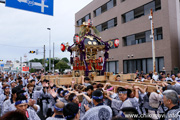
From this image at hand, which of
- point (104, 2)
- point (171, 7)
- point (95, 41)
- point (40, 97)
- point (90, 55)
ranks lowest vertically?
point (40, 97)

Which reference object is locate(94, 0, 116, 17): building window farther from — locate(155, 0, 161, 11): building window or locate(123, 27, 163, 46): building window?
locate(155, 0, 161, 11): building window

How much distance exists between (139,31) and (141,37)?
86cm

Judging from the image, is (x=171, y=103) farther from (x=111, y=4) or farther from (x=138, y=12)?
(x=111, y=4)

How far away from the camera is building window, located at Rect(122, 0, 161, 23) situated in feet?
50.7

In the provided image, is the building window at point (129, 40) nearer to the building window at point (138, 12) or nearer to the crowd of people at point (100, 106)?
the building window at point (138, 12)

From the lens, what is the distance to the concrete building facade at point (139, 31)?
1416cm

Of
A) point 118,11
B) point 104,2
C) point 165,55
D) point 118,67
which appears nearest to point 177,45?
point 165,55

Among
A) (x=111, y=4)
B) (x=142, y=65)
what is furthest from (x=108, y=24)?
(x=142, y=65)

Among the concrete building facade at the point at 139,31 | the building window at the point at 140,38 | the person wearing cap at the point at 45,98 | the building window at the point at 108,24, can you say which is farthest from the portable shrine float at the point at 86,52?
the building window at the point at 108,24

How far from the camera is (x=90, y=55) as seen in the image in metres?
8.20

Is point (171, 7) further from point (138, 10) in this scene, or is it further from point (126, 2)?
point (126, 2)

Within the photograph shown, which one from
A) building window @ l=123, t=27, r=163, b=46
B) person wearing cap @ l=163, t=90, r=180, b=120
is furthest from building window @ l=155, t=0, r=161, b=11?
person wearing cap @ l=163, t=90, r=180, b=120

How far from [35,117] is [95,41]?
5868 mm

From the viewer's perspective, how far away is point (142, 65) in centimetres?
1669
